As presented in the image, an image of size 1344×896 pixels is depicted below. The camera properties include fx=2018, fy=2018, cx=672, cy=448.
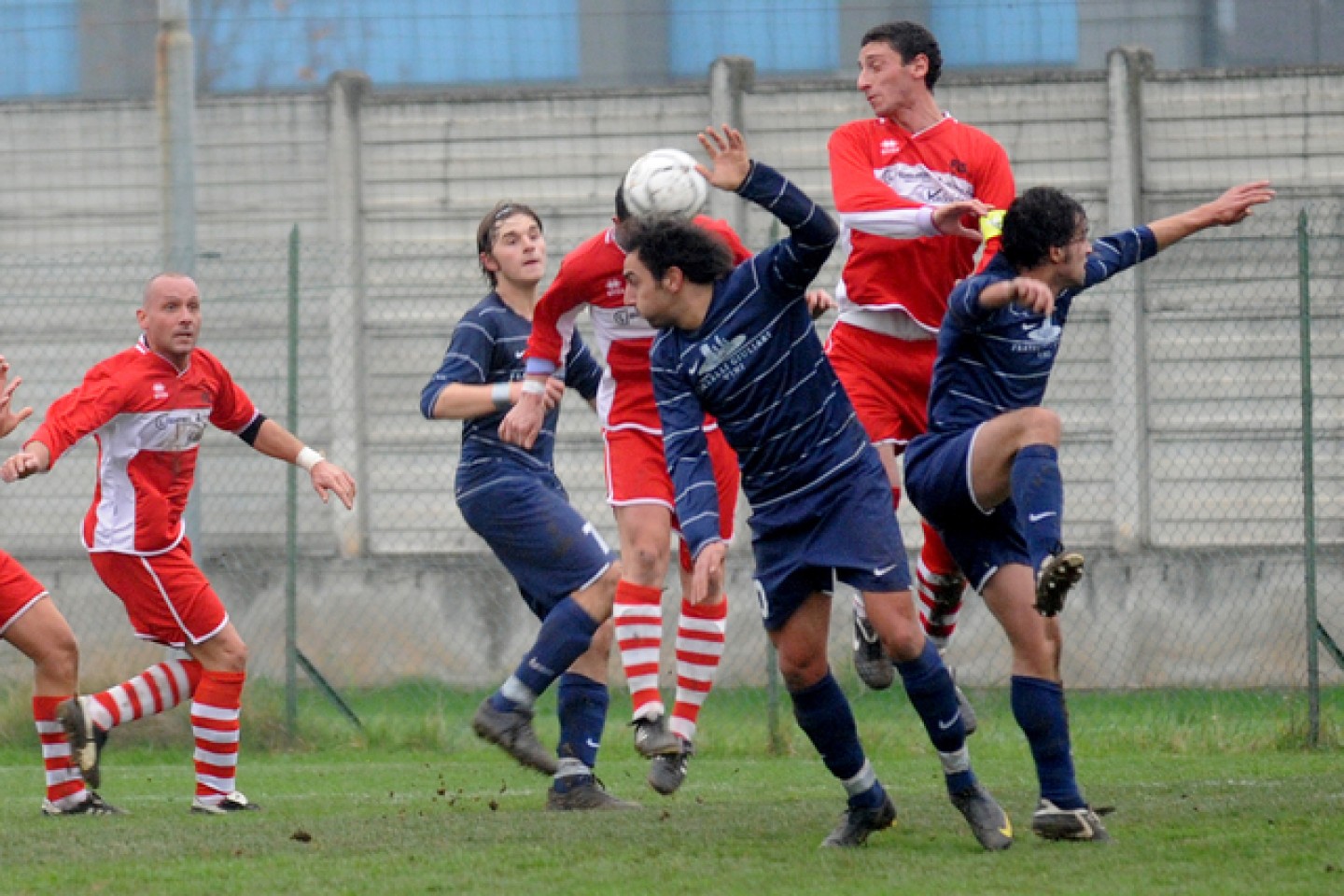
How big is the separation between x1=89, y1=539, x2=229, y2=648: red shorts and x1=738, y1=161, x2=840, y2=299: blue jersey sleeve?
318cm

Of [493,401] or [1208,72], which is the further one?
[1208,72]

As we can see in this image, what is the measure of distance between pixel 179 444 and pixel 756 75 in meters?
7.40

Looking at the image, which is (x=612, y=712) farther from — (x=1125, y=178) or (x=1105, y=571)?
(x=1125, y=178)

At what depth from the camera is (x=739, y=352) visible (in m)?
6.14

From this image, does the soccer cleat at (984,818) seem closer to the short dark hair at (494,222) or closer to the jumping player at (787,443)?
the jumping player at (787,443)

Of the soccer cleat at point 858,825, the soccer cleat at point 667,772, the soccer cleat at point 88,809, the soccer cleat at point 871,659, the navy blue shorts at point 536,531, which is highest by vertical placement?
the navy blue shorts at point 536,531

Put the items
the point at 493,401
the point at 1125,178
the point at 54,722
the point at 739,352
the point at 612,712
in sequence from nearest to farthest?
the point at 739,352 < the point at 493,401 < the point at 54,722 < the point at 612,712 < the point at 1125,178

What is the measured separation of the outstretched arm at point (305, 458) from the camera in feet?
27.0

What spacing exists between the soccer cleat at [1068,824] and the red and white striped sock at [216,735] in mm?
3443

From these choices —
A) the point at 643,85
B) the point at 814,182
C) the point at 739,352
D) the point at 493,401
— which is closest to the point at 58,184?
the point at 643,85

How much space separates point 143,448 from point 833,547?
11.2ft

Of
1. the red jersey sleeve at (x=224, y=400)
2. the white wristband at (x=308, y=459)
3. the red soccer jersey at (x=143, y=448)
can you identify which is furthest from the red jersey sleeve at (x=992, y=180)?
the red soccer jersey at (x=143, y=448)

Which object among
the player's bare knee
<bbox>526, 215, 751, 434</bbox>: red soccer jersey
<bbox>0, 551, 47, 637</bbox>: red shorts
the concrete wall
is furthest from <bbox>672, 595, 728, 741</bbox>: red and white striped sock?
the concrete wall

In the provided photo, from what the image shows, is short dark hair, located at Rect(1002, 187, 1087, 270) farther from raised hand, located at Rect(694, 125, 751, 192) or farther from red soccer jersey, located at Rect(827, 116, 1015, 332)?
red soccer jersey, located at Rect(827, 116, 1015, 332)
